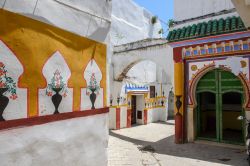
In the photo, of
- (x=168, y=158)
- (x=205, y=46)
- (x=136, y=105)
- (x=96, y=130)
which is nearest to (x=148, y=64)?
(x=136, y=105)

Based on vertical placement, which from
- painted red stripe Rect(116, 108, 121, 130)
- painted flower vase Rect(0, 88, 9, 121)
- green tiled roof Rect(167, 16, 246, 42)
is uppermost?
green tiled roof Rect(167, 16, 246, 42)

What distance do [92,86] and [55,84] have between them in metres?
0.42

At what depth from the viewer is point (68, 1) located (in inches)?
70.4

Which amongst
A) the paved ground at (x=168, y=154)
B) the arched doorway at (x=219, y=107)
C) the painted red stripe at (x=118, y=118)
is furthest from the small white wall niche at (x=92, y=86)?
the painted red stripe at (x=118, y=118)

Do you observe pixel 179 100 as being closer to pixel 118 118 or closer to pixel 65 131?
pixel 118 118

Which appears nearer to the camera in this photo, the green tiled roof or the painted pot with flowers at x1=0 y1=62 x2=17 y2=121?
the painted pot with flowers at x1=0 y1=62 x2=17 y2=121

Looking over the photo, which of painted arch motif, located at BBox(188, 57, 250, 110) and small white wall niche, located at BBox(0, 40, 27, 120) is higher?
painted arch motif, located at BBox(188, 57, 250, 110)

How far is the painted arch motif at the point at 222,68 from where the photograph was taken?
246 inches

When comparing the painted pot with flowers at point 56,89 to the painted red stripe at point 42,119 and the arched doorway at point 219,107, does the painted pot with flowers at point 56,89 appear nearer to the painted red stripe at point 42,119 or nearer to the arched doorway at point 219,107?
the painted red stripe at point 42,119

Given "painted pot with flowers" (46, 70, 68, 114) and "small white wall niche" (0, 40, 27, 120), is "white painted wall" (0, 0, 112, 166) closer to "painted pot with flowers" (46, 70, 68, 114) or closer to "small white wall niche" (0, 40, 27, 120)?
"small white wall niche" (0, 40, 27, 120)

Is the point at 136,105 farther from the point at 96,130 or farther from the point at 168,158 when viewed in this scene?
the point at 96,130

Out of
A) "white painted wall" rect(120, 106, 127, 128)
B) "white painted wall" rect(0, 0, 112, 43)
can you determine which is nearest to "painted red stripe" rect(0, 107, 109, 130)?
"white painted wall" rect(0, 0, 112, 43)

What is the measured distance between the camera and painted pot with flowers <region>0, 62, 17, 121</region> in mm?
1305

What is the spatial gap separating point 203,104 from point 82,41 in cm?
730
